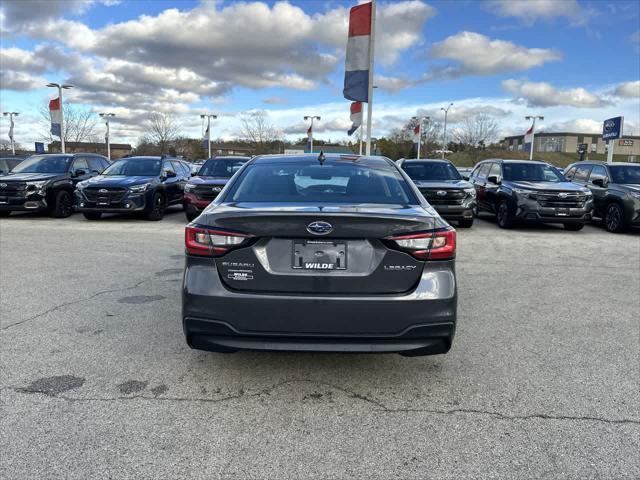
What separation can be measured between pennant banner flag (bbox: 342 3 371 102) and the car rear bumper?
39.7 feet

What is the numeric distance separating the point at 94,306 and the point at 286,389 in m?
2.87

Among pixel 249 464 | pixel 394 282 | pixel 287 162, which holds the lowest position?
pixel 249 464

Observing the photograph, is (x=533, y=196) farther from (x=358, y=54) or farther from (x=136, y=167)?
(x=136, y=167)

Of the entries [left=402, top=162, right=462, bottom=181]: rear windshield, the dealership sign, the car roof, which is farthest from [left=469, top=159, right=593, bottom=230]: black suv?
the dealership sign

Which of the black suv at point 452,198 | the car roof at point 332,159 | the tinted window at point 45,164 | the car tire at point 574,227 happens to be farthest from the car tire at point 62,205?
the car tire at point 574,227

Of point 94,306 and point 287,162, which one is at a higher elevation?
point 287,162

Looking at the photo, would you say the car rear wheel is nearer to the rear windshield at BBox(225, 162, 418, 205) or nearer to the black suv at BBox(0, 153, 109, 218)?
the black suv at BBox(0, 153, 109, 218)

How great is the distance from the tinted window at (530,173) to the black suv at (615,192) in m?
1.00

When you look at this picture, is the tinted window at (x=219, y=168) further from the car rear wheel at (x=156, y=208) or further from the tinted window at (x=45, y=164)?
the tinted window at (x=45, y=164)

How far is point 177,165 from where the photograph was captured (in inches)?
617

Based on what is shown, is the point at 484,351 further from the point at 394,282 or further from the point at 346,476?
the point at 346,476

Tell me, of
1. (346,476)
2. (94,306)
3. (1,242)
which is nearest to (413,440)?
(346,476)

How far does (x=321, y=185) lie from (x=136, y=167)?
1127 cm

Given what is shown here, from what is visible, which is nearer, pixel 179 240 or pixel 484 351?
pixel 484 351
